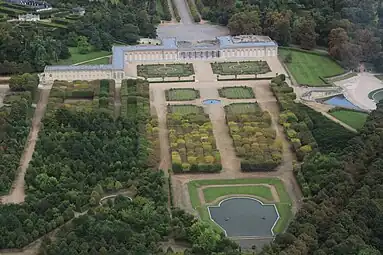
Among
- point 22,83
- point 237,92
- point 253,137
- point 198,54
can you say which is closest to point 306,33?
point 198,54

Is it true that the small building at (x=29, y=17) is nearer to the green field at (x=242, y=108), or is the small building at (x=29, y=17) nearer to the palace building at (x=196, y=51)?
the palace building at (x=196, y=51)

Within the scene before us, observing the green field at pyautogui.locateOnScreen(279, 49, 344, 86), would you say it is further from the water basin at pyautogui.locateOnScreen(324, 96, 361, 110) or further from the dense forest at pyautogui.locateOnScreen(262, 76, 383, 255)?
the dense forest at pyautogui.locateOnScreen(262, 76, 383, 255)

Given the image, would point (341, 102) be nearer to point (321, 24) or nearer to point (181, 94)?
point (181, 94)

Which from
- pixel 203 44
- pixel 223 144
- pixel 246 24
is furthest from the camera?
pixel 246 24

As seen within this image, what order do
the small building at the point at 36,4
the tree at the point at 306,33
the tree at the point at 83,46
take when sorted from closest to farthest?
1. the tree at the point at 83,46
2. the tree at the point at 306,33
3. the small building at the point at 36,4

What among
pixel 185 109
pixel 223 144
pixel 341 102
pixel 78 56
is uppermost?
pixel 78 56

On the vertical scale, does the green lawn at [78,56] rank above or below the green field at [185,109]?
above

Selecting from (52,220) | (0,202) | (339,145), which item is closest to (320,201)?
(339,145)

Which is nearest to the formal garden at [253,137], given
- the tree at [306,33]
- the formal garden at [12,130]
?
the formal garden at [12,130]
